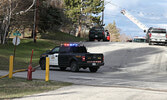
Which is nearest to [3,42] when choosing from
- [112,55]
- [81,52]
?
[112,55]

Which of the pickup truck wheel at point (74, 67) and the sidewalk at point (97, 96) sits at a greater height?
the sidewalk at point (97, 96)

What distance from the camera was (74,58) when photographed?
2352cm

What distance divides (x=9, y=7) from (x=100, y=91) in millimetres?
35218

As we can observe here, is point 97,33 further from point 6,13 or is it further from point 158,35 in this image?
point 6,13

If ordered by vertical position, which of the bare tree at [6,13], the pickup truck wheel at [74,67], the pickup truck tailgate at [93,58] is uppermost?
the bare tree at [6,13]

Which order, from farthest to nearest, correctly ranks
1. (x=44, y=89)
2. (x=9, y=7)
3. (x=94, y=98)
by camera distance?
(x=9, y=7), (x=44, y=89), (x=94, y=98)

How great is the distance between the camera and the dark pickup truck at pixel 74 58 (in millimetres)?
23297

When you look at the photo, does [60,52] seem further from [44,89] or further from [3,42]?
[3,42]

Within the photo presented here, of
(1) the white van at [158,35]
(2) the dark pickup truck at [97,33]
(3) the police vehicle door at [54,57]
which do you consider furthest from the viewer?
(2) the dark pickup truck at [97,33]

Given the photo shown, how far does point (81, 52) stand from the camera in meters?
24.8

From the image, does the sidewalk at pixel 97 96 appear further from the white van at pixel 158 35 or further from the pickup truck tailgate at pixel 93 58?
the white van at pixel 158 35

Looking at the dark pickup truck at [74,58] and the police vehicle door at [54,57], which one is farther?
the police vehicle door at [54,57]

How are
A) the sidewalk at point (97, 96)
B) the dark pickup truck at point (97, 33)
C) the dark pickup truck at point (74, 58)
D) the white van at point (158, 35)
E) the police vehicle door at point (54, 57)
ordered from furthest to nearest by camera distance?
the dark pickup truck at point (97, 33), the white van at point (158, 35), the police vehicle door at point (54, 57), the dark pickup truck at point (74, 58), the sidewalk at point (97, 96)

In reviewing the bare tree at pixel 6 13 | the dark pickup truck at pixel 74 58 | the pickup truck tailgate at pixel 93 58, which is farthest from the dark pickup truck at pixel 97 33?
the pickup truck tailgate at pixel 93 58
